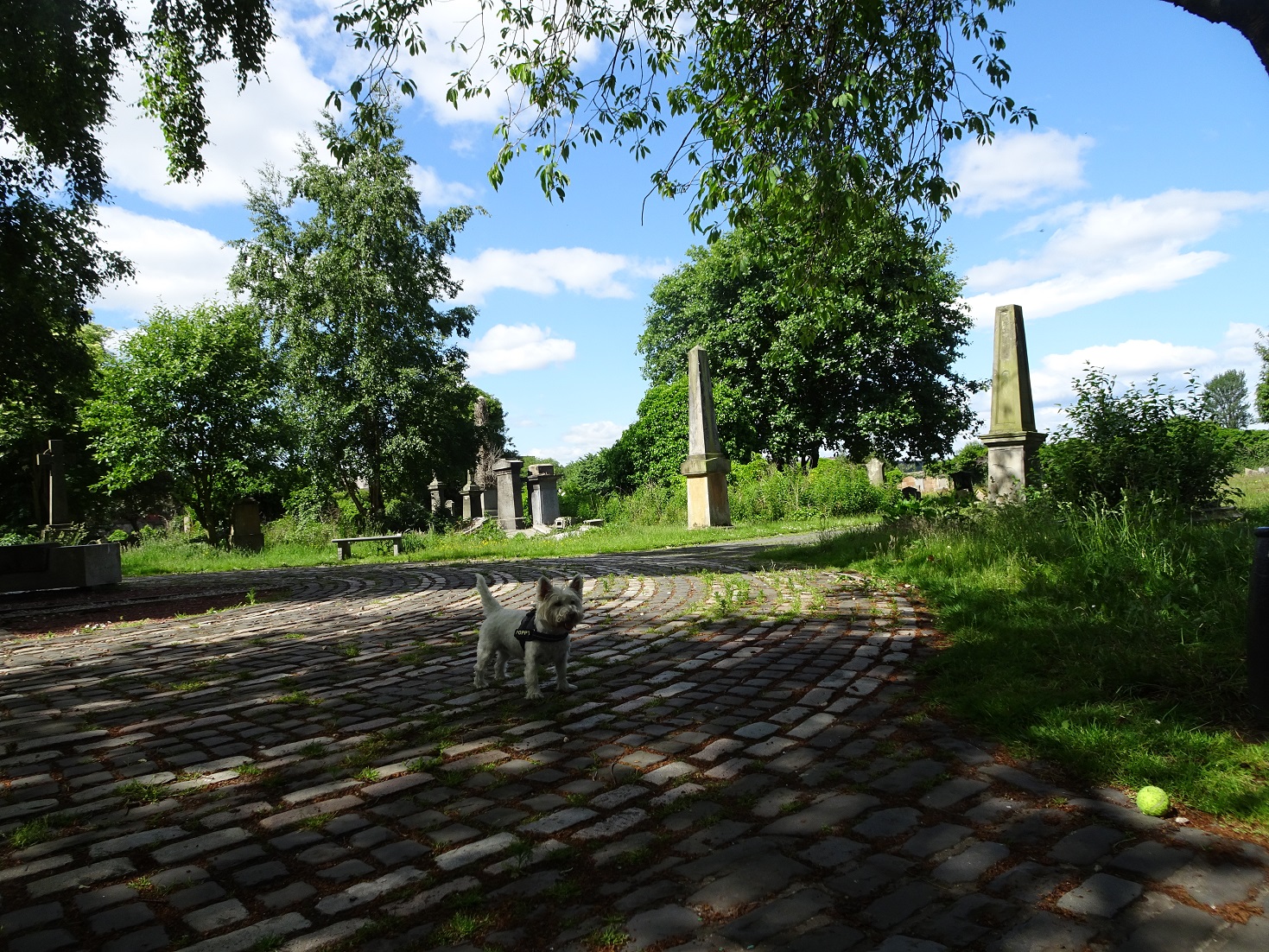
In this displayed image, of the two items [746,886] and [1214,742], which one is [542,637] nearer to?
[746,886]

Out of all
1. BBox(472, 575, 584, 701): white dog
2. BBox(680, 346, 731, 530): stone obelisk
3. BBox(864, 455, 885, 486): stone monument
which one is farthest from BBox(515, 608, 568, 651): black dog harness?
BBox(864, 455, 885, 486): stone monument

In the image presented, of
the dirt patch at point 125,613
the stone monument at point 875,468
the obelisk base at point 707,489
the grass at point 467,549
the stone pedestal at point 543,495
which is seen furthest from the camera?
the stone monument at point 875,468

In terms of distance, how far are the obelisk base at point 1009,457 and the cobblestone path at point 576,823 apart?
29.4ft

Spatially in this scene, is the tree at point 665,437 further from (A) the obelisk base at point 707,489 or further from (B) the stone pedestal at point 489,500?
(A) the obelisk base at point 707,489

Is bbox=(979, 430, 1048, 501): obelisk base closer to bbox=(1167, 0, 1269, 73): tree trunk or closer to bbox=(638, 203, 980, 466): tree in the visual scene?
bbox=(1167, 0, 1269, 73): tree trunk

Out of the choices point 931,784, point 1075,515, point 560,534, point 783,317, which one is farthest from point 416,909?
point 783,317

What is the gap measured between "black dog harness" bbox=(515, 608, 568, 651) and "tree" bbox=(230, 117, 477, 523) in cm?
2183

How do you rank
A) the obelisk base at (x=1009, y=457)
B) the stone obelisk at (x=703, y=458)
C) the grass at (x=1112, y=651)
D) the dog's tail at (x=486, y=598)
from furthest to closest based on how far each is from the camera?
the stone obelisk at (x=703, y=458) < the obelisk base at (x=1009, y=457) < the dog's tail at (x=486, y=598) < the grass at (x=1112, y=651)

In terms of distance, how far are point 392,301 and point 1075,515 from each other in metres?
22.3

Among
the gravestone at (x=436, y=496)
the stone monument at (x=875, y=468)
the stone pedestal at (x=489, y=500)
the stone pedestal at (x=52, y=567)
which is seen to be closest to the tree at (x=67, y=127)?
the stone pedestal at (x=52, y=567)

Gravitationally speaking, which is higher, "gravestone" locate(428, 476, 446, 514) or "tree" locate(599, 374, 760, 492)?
"tree" locate(599, 374, 760, 492)

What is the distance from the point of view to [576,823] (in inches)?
117

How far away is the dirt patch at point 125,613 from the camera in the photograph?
8656mm

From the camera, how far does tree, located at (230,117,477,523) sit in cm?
2525
